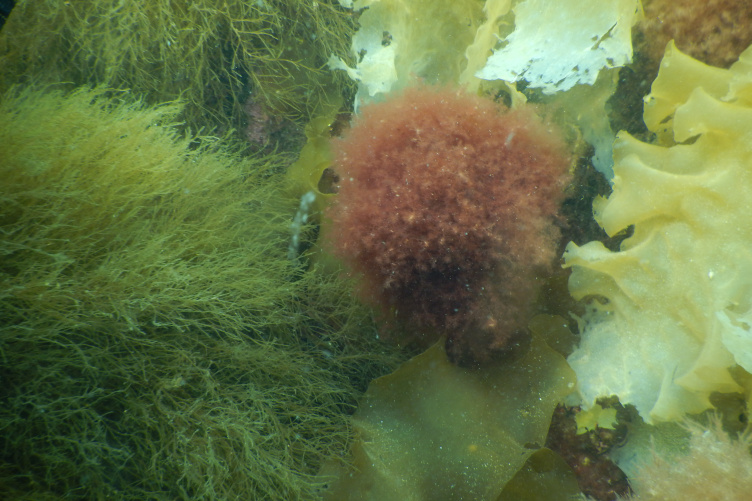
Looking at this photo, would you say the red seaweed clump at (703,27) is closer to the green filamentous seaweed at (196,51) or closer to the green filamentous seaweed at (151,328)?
the green filamentous seaweed at (196,51)

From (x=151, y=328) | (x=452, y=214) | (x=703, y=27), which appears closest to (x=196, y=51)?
(x=151, y=328)

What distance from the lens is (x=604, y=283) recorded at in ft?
5.74

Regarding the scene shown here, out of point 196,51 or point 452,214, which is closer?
point 452,214

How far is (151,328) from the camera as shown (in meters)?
1.66

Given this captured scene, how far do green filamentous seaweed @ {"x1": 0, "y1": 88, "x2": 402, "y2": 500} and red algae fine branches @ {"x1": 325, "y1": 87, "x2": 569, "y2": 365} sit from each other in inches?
14.5

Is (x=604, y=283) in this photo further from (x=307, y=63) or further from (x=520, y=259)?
(x=307, y=63)

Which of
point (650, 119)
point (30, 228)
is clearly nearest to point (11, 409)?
point (30, 228)

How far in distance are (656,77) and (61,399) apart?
2.61m

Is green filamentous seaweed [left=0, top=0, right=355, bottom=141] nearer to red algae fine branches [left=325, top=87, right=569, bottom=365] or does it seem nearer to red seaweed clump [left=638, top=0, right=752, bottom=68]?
red algae fine branches [left=325, top=87, right=569, bottom=365]

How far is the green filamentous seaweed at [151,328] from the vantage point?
145cm

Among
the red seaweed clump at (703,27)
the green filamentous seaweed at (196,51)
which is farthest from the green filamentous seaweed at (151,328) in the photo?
the red seaweed clump at (703,27)

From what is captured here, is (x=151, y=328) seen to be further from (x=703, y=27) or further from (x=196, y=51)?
(x=703, y=27)

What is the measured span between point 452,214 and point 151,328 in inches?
52.7

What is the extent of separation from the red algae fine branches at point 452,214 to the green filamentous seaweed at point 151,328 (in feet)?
1.21
